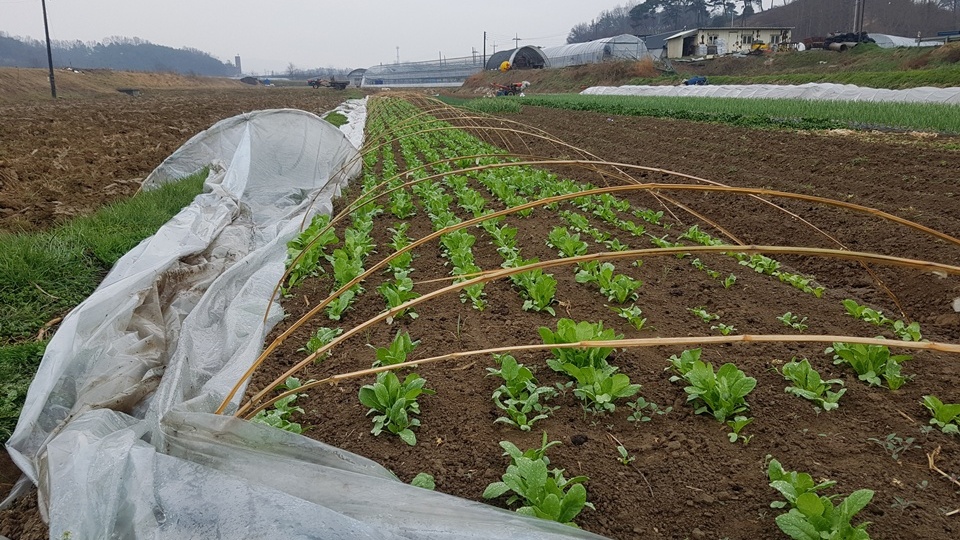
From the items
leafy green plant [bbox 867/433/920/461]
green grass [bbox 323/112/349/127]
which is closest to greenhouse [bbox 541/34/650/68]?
green grass [bbox 323/112/349/127]

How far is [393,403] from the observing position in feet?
8.57

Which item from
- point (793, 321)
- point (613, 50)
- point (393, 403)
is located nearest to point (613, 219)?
point (793, 321)

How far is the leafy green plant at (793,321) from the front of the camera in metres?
3.34

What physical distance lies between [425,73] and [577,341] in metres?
74.6

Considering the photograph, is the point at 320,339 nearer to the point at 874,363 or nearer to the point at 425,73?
the point at 874,363

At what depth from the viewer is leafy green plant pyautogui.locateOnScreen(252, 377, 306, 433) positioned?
98.6 inches

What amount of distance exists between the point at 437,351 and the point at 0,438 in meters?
2.33

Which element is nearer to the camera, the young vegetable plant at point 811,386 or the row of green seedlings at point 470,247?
the young vegetable plant at point 811,386

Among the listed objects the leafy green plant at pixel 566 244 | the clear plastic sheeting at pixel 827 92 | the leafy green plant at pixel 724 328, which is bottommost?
the leafy green plant at pixel 724 328

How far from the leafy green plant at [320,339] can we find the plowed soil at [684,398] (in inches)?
3.5

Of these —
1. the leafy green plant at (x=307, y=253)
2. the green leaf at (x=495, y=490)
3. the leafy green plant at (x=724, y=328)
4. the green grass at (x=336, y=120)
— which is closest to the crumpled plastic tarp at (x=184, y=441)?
the leafy green plant at (x=307, y=253)

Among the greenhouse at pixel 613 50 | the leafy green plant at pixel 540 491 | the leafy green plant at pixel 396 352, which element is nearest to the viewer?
the leafy green plant at pixel 540 491

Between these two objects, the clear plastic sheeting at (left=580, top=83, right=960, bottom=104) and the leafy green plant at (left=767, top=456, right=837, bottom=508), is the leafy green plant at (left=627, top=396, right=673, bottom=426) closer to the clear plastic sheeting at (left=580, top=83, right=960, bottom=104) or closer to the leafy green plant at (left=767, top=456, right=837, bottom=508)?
the leafy green plant at (left=767, top=456, right=837, bottom=508)

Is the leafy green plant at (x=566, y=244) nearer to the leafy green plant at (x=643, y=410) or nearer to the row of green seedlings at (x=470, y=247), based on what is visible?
the row of green seedlings at (x=470, y=247)
